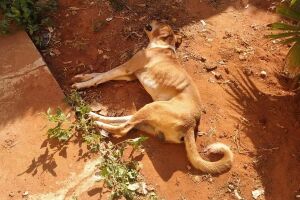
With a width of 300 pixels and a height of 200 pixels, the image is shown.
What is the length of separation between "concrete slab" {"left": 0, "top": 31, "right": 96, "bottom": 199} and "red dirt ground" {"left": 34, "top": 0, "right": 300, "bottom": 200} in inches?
12.3

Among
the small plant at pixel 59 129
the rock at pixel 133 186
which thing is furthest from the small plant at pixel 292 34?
the small plant at pixel 59 129

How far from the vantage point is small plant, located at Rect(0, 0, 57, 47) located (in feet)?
18.5

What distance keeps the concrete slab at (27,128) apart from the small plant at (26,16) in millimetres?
189

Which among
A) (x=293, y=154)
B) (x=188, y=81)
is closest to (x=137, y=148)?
(x=188, y=81)

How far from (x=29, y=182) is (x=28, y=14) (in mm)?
2254

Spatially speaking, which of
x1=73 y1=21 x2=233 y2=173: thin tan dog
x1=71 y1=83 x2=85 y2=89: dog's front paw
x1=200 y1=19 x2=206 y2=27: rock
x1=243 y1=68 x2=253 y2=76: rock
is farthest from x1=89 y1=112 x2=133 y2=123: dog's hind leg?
x1=200 y1=19 x2=206 y2=27: rock

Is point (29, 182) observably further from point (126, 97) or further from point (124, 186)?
point (126, 97)

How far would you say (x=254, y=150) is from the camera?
5094mm

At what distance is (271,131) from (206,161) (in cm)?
96

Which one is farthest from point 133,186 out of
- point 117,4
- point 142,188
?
point 117,4

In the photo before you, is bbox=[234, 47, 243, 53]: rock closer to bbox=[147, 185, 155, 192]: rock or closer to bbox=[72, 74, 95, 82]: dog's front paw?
A: bbox=[72, 74, 95, 82]: dog's front paw

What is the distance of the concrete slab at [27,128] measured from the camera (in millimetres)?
4504

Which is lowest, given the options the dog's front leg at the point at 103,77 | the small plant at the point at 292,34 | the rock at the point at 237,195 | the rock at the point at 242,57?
the rock at the point at 237,195

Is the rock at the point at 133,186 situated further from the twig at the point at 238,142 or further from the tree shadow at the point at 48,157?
the twig at the point at 238,142
